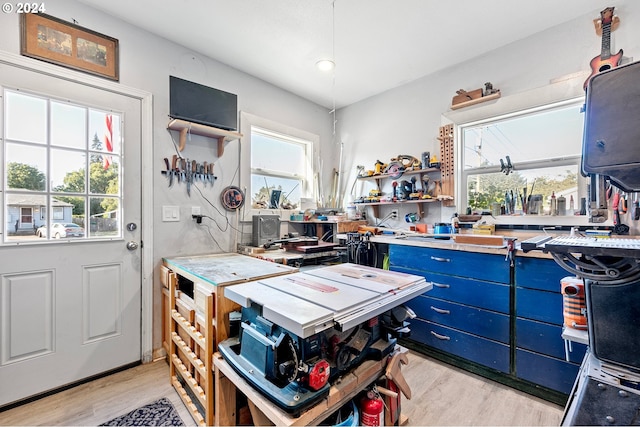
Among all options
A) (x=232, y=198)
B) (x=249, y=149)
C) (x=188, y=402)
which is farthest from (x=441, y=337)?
(x=249, y=149)

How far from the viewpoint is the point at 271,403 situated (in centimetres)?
99

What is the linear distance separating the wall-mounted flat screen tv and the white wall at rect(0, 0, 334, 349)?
115mm

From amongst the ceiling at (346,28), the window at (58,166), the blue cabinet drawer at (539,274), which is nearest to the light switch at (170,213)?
the window at (58,166)

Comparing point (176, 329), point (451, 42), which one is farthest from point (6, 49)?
point (451, 42)

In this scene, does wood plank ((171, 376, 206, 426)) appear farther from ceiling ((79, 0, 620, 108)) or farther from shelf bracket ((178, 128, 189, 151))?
ceiling ((79, 0, 620, 108))

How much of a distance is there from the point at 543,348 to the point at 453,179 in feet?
4.94

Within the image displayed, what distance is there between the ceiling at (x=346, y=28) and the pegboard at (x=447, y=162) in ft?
2.19

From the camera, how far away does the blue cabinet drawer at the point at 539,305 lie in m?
1.62

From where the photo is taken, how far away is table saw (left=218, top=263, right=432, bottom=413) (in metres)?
0.93

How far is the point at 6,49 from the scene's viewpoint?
165cm

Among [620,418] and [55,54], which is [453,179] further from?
[55,54]

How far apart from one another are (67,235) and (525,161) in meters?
3.61

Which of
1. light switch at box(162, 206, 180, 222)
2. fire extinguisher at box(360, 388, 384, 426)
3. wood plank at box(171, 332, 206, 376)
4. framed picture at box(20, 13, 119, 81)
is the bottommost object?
fire extinguisher at box(360, 388, 384, 426)

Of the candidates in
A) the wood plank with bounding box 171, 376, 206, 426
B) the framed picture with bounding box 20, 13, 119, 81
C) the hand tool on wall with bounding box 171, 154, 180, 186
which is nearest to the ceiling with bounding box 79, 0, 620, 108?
the framed picture with bounding box 20, 13, 119, 81
